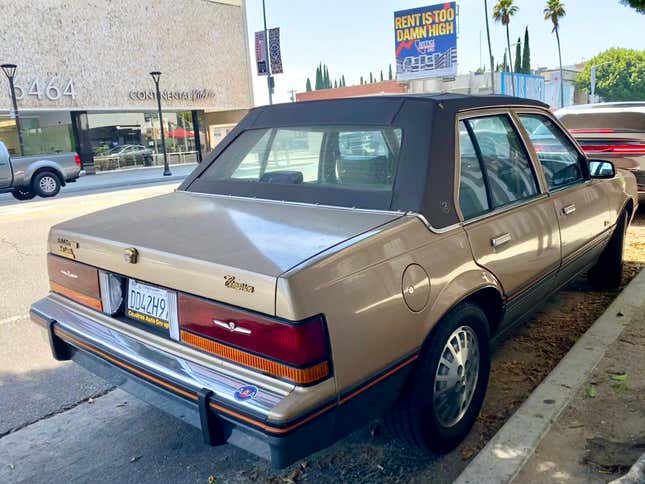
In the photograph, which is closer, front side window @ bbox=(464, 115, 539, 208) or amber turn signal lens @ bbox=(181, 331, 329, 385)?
amber turn signal lens @ bbox=(181, 331, 329, 385)

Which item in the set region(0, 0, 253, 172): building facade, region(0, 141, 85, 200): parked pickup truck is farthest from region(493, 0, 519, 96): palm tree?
region(0, 141, 85, 200): parked pickup truck

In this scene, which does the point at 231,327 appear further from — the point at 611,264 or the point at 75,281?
the point at 611,264

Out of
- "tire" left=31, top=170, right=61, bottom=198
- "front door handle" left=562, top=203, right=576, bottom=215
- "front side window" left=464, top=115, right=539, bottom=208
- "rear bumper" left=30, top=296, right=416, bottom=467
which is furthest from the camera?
"tire" left=31, top=170, right=61, bottom=198

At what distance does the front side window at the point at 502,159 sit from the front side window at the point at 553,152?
0.94 ft

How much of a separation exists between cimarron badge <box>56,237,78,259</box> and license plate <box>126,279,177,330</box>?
1.67 ft

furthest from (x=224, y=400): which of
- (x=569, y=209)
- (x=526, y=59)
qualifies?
(x=526, y=59)

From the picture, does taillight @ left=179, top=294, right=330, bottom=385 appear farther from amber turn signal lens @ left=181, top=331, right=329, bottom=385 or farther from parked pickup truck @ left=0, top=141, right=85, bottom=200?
parked pickup truck @ left=0, top=141, right=85, bottom=200

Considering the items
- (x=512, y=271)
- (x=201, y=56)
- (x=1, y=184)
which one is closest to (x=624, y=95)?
(x=201, y=56)

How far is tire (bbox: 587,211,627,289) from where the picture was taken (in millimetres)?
4820

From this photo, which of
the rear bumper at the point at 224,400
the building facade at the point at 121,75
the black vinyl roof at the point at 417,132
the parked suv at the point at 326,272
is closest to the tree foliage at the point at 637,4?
the parked suv at the point at 326,272

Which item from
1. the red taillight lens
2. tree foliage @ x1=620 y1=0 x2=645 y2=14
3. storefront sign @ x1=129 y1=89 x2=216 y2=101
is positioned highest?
storefront sign @ x1=129 y1=89 x2=216 y2=101

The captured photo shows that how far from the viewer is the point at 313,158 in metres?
3.39

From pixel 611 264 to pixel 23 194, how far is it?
1603cm

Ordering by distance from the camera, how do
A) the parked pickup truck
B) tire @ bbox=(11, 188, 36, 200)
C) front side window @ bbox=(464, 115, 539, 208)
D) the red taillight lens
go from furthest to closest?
tire @ bbox=(11, 188, 36, 200), the parked pickup truck, the red taillight lens, front side window @ bbox=(464, 115, 539, 208)
